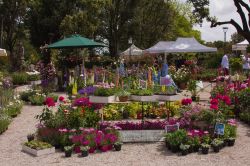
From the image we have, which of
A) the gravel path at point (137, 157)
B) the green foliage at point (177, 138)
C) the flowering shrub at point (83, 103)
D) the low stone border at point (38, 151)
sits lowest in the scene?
the gravel path at point (137, 157)

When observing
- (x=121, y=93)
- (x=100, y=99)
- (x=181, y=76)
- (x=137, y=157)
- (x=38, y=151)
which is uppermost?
(x=121, y=93)

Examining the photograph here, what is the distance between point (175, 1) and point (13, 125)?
53816mm

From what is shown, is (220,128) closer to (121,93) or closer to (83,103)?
(121,93)

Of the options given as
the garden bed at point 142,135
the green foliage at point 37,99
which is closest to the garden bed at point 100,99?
the garden bed at point 142,135

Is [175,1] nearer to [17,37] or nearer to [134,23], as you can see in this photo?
[134,23]

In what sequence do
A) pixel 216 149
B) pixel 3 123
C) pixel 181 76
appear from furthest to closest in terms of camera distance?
pixel 181 76 → pixel 3 123 → pixel 216 149

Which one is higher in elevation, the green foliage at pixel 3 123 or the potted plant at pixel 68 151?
the green foliage at pixel 3 123

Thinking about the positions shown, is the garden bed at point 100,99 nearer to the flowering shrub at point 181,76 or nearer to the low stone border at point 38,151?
the low stone border at point 38,151

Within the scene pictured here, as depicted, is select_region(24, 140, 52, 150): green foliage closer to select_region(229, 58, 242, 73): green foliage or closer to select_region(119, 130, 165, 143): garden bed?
select_region(119, 130, 165, 143): garden bed

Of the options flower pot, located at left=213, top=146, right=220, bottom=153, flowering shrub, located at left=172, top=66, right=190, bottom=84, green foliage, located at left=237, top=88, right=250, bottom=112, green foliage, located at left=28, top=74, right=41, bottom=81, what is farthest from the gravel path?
green foliage, located at left=28, top=74, right=41, bottom=81

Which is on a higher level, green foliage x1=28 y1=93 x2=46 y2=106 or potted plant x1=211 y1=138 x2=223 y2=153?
green foliage x1=28 y1=93 x2=46 y2=106

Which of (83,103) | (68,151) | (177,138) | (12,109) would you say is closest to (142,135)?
(177,138)

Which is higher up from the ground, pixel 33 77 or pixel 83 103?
pixel 83 103

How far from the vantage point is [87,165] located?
26.6 feet
